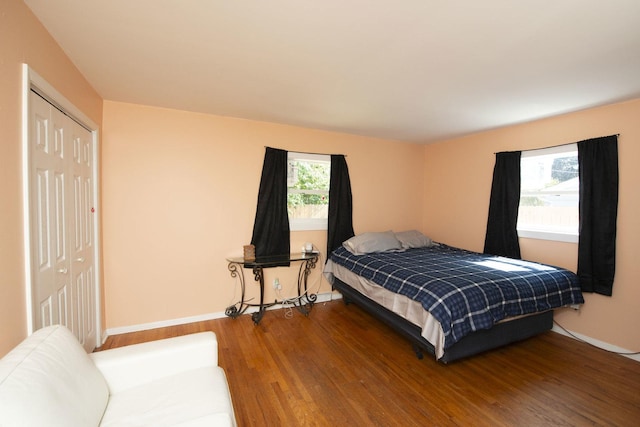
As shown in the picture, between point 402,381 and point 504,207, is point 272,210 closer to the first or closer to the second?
point 402,381

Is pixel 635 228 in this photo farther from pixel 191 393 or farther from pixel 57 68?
pixel 57 68

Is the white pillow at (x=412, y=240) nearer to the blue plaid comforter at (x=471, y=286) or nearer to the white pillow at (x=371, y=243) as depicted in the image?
the white pillow at (x=371, y=243)

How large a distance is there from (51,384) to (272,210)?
2640 millimetres

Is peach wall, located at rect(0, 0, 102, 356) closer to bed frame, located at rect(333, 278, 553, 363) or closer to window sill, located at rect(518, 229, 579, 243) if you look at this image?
bed frame, located at rect(333, 278, 553, 363)

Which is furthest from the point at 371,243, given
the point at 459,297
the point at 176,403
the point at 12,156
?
the point at 12,156

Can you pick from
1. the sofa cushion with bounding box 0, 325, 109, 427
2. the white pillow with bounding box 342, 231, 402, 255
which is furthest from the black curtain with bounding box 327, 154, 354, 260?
the sofa cushion with bounding box 0, 325, 109, 427

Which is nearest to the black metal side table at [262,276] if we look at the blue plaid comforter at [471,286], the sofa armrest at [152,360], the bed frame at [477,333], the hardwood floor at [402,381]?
the hardwood floor at [402,381]

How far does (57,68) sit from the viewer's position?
1.79m

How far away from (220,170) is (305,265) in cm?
167

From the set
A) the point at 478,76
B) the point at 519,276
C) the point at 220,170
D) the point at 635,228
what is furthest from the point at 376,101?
the point at 635,228

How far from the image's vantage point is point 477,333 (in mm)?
2355

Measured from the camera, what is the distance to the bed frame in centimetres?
229

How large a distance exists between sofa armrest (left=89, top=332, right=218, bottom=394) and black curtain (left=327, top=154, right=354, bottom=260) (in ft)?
7.90

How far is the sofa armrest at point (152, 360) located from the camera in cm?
147
